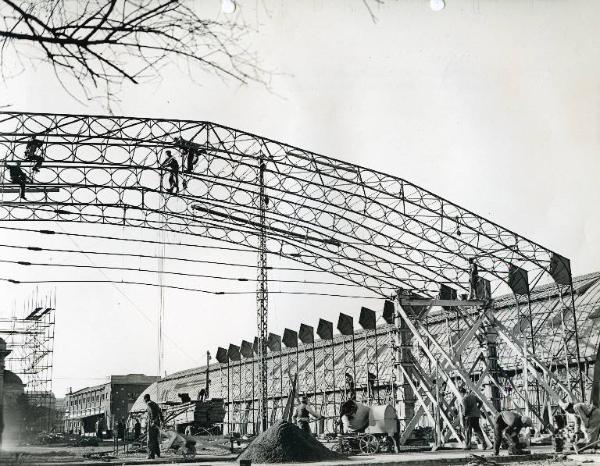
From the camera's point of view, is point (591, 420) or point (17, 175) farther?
point (17, 175)

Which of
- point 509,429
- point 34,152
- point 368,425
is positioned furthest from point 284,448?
point 34,152

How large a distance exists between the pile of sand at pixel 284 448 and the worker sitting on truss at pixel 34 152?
407 inches

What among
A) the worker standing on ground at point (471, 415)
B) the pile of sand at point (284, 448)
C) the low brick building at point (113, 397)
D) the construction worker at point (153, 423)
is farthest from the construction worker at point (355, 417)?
the low brick building at point (113, 397)

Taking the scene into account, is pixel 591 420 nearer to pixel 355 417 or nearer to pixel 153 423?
pixel 355 417

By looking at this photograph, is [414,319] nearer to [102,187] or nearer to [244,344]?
[102,187]

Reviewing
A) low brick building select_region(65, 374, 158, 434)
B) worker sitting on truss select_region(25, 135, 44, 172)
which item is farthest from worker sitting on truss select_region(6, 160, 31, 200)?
low brick building select_region(65, 374, 158, 434)

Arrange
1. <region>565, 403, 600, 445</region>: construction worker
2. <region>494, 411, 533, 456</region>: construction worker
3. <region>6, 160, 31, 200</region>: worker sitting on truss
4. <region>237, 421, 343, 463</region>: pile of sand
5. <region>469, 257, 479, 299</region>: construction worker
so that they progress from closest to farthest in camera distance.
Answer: <region>565, 403, 600, 445</region>: construction worker, <region>237, 421, 343, 463</region>: pile of sand, <region>494, 411, 533, 456</region>: construction worker, <region>6, 160, 31, 200</region>: worker sitting on truss, <region>469, 257, 479, 299</region>: construction worker

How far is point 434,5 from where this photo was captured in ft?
41.4

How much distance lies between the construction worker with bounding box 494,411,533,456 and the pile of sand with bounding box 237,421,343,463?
4086mm

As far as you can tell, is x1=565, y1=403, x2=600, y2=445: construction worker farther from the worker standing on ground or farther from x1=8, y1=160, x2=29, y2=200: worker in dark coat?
x1=8, y1=160, x2=29, y2=200: worker in dark coat

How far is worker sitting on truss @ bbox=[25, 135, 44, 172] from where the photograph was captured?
20422 millimetres

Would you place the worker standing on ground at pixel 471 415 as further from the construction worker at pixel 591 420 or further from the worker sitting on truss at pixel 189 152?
the worker sitting on truss at pixel 189 152

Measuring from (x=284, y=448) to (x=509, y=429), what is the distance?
576 centimetres

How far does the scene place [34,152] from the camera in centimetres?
2069
